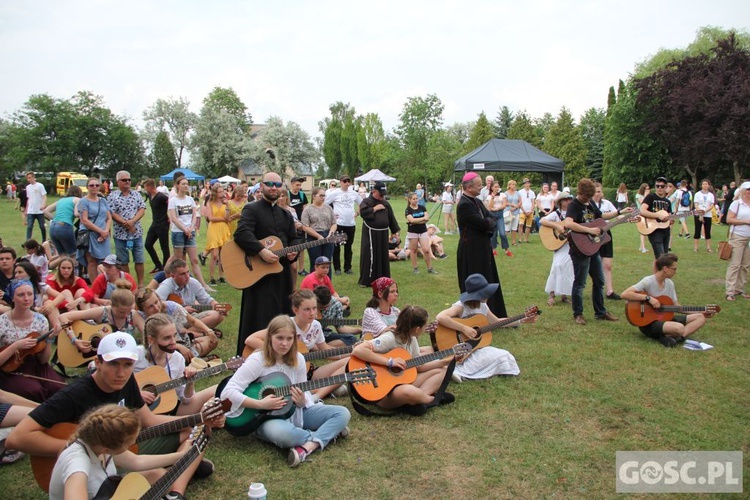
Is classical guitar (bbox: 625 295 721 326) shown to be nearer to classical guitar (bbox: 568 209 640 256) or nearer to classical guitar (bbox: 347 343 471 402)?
classical guitar (bbox: 568 209 640 256)

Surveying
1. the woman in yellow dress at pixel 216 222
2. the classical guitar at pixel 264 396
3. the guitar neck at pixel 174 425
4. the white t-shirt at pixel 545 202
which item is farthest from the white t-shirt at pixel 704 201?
the guitar neck at pixel 174 425

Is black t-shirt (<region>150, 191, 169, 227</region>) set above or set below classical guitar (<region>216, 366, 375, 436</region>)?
above

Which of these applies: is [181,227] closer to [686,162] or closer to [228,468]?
[228,468]

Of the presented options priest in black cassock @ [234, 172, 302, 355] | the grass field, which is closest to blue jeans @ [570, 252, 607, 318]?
the grass field

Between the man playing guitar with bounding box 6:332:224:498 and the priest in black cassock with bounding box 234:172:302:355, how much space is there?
7.42 ft

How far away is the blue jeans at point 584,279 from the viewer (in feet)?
24.8

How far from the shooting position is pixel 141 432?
359 cm

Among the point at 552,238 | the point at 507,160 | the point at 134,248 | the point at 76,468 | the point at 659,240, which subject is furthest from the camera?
the point at 507,160

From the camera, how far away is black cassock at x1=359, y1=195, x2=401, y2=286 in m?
10.0

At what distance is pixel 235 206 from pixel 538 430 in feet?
23.9

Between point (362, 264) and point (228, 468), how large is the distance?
20.9 feet

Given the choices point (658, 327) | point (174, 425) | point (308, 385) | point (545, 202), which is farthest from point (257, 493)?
point (545, 202)

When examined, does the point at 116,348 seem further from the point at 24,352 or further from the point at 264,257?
the point at 264,257

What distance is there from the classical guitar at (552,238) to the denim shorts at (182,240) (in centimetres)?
572
